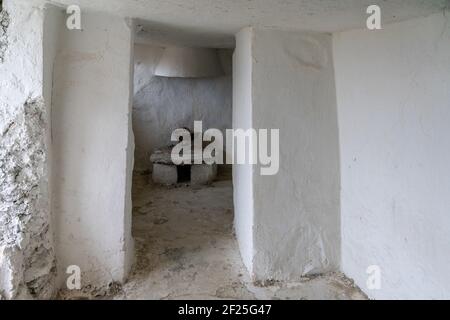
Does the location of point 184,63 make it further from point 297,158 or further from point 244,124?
point 297,158

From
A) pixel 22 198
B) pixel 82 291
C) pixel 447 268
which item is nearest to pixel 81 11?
pixel 22 198

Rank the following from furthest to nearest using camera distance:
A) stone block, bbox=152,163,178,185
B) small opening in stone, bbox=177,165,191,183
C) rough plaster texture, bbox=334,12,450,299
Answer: small opening in stone, bbox=177,165,191,183
stone block, bbox=152,163,178,185
rough plaster texture, bbox=334,12,450,299

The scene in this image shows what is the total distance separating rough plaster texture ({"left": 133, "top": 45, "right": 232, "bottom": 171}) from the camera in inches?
173

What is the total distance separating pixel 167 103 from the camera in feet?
14.8

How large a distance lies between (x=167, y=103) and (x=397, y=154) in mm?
3438

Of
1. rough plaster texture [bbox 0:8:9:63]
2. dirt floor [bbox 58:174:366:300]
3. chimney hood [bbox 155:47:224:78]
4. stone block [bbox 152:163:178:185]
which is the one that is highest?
chimney hood [bbox 155:47:224:78]

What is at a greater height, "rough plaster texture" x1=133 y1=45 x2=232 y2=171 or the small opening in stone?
"rough plaster texture" x1=133 y1=45 x2=232 y2=171

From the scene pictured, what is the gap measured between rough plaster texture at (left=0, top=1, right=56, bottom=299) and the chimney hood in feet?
9.23

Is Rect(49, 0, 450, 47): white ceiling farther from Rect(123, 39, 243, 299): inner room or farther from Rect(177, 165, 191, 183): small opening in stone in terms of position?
Rect(177, 165, 191, 183): small opening in stone

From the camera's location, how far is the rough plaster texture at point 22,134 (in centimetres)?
145

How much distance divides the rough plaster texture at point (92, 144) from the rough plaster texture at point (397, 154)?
121 cm

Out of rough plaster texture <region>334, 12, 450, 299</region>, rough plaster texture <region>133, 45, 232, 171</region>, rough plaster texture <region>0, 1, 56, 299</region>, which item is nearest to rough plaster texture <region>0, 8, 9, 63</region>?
rough plaster texture <region>0, 1, 56, 299</region>

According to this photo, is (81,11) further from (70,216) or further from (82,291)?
(82,291)

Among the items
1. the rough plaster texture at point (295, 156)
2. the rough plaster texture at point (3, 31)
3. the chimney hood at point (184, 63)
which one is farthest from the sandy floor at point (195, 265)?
the chimney hood at point (184, 63)
